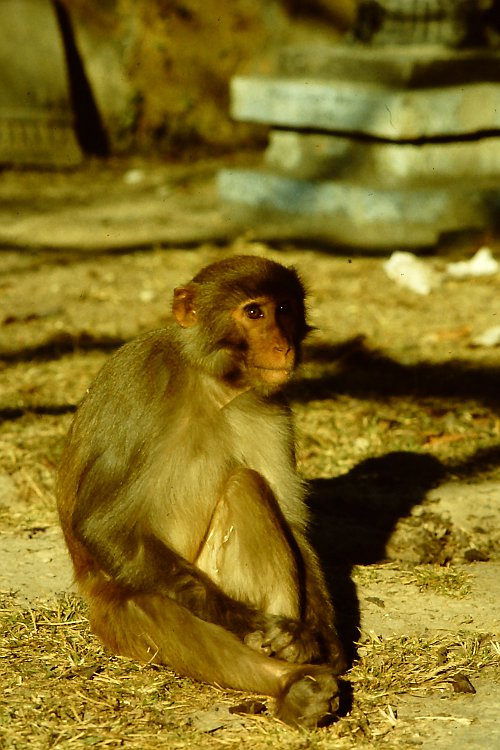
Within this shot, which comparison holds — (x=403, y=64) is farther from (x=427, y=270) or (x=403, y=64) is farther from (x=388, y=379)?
(x=388, y=379)

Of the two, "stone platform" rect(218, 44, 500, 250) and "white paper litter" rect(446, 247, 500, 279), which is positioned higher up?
"stone platform" rect(218, 44, 500, 250)

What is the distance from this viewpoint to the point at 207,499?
3752mm

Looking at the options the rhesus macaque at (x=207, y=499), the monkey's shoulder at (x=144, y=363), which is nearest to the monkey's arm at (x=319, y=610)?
the rhesus macaque at (x=207, y=499)

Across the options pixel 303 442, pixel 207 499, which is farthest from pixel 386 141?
pixel 207 499

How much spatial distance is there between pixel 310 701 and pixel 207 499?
704 mm

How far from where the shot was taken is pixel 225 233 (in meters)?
9.60

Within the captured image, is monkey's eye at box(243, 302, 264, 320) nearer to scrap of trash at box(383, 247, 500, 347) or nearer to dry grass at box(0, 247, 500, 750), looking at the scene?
dry grass at box(0, 247, 500, 750)

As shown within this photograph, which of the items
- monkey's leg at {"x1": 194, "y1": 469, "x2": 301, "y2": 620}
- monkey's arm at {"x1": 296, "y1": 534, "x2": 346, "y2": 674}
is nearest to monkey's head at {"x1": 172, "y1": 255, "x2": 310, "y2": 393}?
monkey's leg at {"x1": 194, "y1": 469, "x2": 301, "y2": 620}

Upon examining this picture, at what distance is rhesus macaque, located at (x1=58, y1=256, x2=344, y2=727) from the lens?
3.52 m

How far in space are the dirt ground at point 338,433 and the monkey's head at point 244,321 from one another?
902mm

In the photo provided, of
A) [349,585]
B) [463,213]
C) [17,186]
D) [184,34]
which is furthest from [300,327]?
[184,34]

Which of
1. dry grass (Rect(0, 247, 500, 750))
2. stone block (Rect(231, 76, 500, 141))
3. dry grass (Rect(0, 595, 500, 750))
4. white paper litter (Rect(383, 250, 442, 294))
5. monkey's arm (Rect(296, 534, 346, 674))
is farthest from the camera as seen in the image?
stone block (Rect(231, 76, 500, 141))

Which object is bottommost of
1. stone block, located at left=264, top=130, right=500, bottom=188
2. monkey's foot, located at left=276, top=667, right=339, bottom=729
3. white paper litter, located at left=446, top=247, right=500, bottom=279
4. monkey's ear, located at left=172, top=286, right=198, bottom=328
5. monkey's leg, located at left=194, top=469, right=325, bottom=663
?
monkey's foot, located at left=276, top=667, right=339, bottom=729

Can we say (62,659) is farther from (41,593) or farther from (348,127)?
(348,127)
